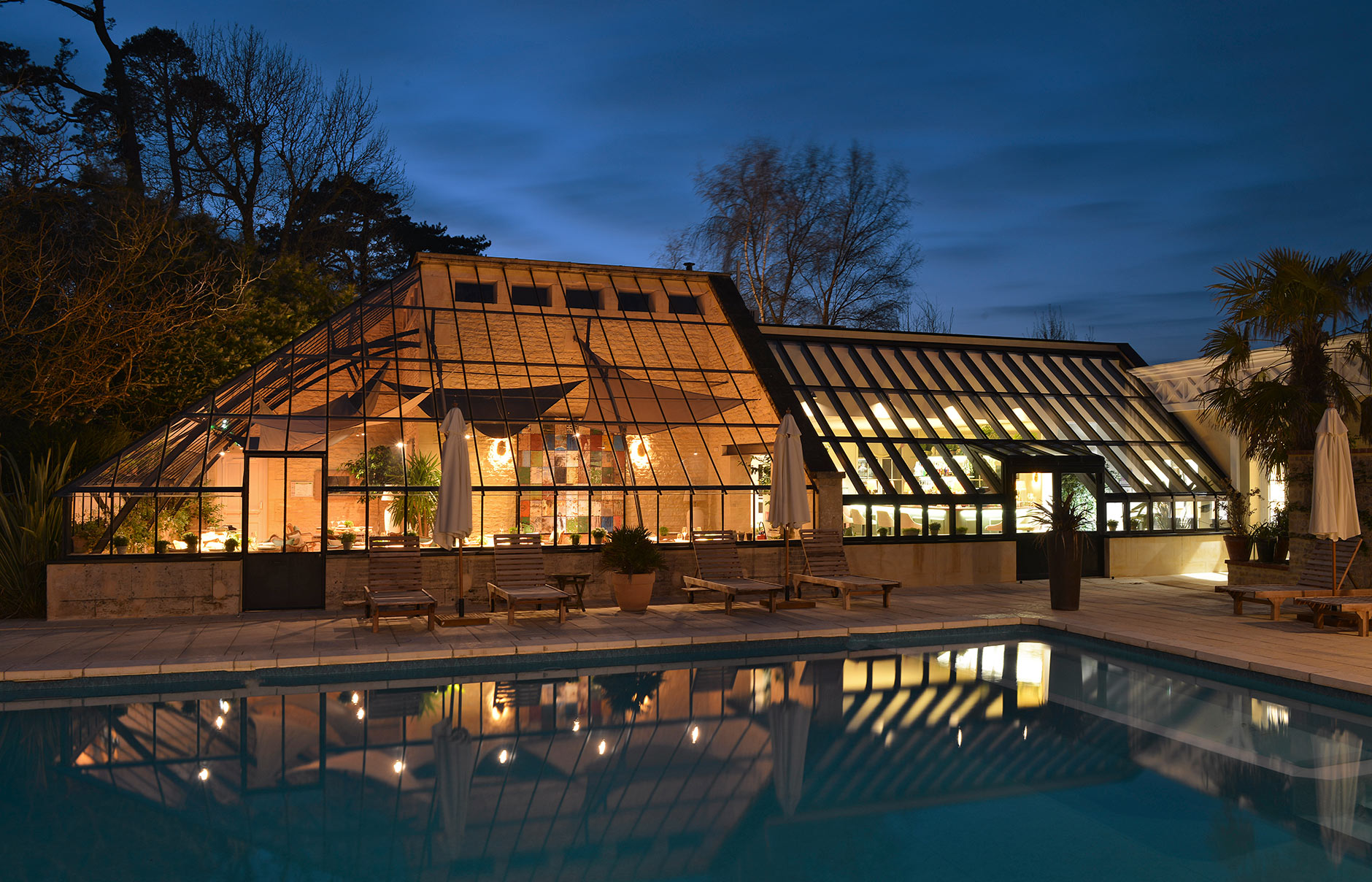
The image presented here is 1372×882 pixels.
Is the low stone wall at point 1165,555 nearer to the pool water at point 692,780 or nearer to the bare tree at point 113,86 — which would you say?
the pool water at point 692,780

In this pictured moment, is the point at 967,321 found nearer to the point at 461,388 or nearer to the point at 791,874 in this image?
the point at 461,388

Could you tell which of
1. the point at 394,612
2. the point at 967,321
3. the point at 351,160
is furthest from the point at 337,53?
the point at 967,321

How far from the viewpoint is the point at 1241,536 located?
15914 mm

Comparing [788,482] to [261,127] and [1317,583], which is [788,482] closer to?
[1317,583]

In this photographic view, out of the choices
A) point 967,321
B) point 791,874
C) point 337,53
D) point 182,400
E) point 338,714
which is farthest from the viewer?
point 967,321

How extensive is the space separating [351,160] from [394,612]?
18580mm

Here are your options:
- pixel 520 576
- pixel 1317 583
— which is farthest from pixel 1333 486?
pixel 520 576

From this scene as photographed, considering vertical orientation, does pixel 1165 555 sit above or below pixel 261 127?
below

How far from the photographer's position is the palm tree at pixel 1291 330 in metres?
13.4

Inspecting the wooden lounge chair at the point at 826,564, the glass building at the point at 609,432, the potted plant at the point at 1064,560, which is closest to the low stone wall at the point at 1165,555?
the glass building at the point at 609,432

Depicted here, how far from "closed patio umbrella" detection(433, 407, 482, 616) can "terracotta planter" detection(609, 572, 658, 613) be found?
2097 millimetres

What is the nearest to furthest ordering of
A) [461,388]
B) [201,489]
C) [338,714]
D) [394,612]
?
[338,714] → [394,612] → [201,489] → [461,388]

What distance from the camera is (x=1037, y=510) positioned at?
16531 mm

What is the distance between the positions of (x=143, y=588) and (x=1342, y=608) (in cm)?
1413
